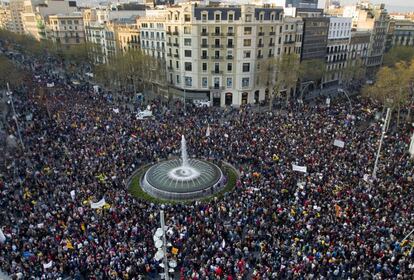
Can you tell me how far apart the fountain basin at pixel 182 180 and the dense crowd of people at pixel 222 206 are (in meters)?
2.25

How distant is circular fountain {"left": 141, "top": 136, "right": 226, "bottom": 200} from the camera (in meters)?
32.5

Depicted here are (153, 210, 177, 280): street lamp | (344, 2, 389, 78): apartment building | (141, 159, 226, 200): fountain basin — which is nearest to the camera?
(153, 210, 177, 280): street lamp

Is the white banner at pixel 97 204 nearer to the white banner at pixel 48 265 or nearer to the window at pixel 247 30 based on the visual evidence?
the white banner at pixel 48 265

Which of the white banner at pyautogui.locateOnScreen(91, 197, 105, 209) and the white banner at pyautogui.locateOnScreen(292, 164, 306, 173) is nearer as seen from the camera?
the white banner at pyautogui.locateOnScreen(91, 197, 105, 209)

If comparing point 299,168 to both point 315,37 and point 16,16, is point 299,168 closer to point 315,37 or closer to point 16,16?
point 315,37

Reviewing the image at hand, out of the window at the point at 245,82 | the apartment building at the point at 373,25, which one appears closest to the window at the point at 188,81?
the window at the point at 245,82

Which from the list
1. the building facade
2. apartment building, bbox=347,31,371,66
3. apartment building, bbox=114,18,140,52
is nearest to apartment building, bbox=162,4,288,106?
the building facade

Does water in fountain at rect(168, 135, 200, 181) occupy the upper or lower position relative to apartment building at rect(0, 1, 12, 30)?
lower

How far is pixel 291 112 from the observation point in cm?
5291

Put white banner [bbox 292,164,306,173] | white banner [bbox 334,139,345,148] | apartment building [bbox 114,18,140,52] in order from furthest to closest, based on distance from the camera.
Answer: apartment building [bbox 114,18,140,52], white banner [bbox 334,139,345,148], white banner [bbox 292,164,306,173]

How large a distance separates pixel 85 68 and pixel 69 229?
8798 centimetres

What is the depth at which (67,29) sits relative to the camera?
11369cm

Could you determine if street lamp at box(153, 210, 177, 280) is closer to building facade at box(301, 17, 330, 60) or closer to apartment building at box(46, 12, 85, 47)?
building facade at box(301, 17, 330, 60)

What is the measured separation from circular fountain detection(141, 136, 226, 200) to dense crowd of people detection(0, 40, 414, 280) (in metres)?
2.27
